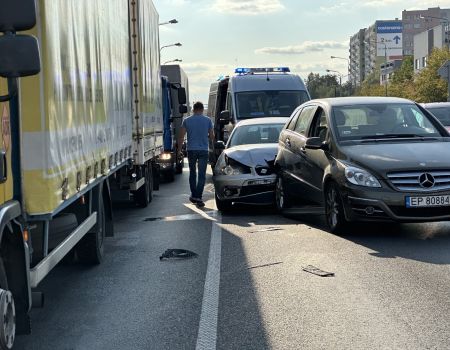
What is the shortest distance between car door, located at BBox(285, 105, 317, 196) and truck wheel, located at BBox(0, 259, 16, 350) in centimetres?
643

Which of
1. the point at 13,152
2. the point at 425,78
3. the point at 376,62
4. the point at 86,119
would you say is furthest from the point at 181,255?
the point at 376,62

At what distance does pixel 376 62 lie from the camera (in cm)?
17350

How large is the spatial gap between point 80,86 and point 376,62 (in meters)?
174

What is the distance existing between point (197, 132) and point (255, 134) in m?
1.08

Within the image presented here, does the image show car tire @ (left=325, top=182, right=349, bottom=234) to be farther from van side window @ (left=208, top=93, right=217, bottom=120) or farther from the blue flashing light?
van side window @ (left=208, top=93, right=217, bottom=120)

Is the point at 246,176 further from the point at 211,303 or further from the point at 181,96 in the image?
the point at 181,96

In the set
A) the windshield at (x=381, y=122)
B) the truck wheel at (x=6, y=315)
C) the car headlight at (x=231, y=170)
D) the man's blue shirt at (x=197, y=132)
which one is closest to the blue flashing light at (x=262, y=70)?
the man's blue shirt at (x=197, y=132)

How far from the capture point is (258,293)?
6023 mm

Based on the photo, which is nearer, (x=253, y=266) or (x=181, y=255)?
(x=253, y=266)

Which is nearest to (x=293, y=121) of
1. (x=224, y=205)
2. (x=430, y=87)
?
(x=224, y=205)

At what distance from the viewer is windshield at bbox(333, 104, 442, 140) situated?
30.1 feet

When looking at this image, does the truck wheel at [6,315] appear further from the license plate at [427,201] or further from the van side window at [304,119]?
the van side window at [304,119]

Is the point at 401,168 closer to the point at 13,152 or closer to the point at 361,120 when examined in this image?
the point at 361,120

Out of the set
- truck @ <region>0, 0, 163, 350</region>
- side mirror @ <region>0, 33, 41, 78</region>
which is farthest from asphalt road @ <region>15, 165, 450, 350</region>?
side mirror @ <region>0, 33, 41, 78</region>
